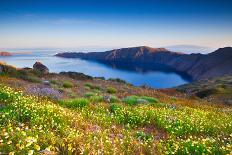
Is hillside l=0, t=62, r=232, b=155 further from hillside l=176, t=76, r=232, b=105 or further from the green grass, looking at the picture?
hillside l=176, t=76, r=232, b=105

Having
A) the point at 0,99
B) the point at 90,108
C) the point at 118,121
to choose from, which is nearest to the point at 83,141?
the point at 118,121

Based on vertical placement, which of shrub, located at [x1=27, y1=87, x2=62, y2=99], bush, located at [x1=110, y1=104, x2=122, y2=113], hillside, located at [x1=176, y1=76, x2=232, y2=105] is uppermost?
shrub, located at [x1=27, y1=87, x2=62, y2=99]

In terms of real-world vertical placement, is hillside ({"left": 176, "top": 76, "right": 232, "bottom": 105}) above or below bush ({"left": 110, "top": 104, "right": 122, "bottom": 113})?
below

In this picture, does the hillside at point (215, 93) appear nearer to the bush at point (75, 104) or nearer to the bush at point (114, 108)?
the bush at point (114, 108)

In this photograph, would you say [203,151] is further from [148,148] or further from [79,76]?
[79,76]

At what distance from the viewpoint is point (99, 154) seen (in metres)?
8.80

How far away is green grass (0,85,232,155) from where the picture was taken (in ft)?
28.3

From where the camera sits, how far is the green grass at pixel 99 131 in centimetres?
862

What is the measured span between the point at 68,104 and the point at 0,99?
3951 millimetres

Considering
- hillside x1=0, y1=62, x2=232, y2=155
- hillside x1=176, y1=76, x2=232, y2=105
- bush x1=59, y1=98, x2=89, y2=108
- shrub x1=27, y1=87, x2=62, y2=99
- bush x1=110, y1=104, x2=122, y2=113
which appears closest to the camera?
hillside x1=0, y1=62, x2=232, y2=155

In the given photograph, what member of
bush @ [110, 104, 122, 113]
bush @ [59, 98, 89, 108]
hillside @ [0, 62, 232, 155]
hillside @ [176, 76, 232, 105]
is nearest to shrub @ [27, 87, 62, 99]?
hillside @ [0, 62, 232, 155]

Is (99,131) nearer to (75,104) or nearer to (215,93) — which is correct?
(75,104)

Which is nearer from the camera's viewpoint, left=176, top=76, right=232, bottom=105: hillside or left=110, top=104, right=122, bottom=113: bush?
left=110, top=104, right=122, bottom=113: bush

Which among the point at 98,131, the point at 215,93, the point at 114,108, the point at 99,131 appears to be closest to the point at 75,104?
the point at 114,108
